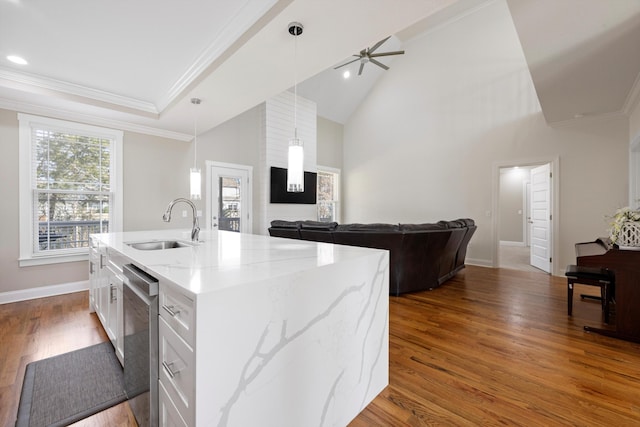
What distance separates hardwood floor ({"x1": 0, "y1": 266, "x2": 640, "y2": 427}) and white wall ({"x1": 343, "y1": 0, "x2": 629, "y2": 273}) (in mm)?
2091

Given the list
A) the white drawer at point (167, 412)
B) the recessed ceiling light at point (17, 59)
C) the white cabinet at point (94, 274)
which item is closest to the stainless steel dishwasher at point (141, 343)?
the white drawer at point (167, 412)

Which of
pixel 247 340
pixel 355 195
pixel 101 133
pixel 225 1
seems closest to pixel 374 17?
pixel 225 1

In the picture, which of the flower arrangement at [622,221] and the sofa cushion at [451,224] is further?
the sofa cushion at [451,224]

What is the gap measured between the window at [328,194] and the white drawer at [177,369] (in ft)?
19.8

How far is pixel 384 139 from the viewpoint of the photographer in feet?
22.6

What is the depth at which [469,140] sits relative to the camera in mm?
5574

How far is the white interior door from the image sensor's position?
4.74 meters

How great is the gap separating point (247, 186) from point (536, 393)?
5.13 m

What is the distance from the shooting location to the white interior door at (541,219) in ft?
15.6

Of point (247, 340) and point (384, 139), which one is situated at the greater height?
point (384, 139)

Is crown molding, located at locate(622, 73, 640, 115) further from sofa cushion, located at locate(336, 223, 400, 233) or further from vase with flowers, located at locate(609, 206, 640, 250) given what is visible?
sofa cushion, located at locate(336, 223, 400, 233)

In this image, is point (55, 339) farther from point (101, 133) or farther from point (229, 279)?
point (101, 133)

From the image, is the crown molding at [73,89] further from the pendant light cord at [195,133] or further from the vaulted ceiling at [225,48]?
the pendant light cord at [195,133]

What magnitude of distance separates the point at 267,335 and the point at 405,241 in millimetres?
2554
